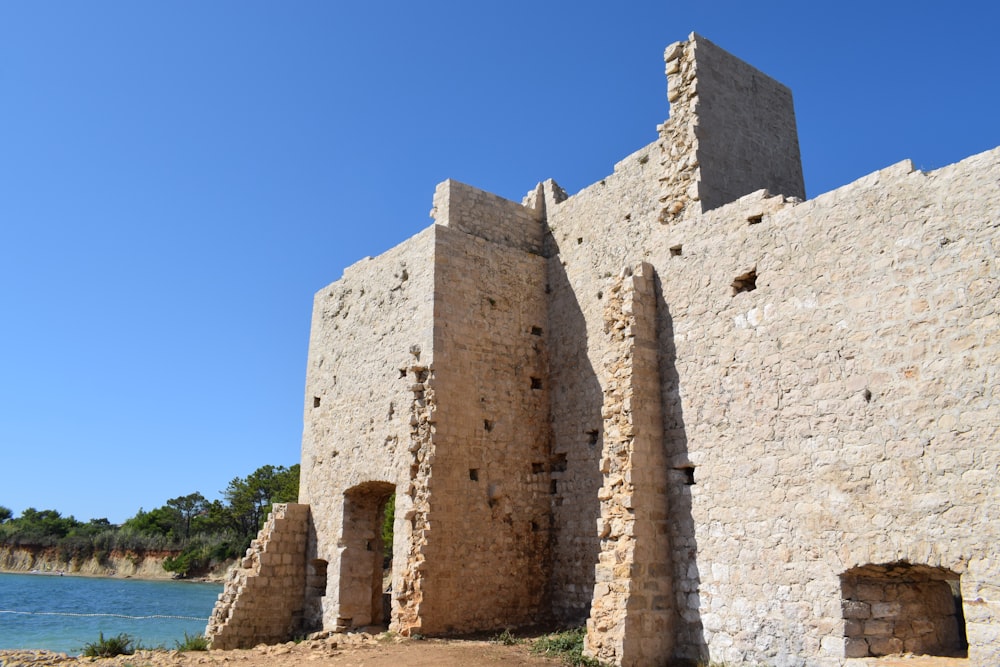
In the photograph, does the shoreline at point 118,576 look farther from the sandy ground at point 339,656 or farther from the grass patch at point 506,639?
the grass patch at point 506,639

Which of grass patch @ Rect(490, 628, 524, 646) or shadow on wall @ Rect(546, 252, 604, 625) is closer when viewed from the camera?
grass patch @ Rect(490, 628, 524, 646)

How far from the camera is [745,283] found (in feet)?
27.9

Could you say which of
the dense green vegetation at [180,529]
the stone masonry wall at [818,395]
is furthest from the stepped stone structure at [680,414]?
the dense green vegetation at [180,529]

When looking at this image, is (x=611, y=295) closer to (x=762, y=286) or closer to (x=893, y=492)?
(x=762, y=286)

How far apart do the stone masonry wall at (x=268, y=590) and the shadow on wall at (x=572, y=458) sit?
4529mm

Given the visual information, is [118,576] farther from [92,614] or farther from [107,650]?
[107,650]

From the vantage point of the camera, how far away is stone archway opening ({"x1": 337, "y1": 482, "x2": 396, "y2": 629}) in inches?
475

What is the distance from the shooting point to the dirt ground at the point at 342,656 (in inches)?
350

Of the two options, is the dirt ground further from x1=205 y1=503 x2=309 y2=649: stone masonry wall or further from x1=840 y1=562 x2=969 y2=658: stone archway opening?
x1=840 y1=562 x2=969 y2=658: stone archway opening

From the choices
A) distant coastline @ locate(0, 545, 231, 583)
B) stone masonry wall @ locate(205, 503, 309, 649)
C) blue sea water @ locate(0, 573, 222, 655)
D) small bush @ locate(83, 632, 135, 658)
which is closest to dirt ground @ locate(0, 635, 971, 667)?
small bush @ locate(83, 632, 135, 658)

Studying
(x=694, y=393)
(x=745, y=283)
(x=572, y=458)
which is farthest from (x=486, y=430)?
(x=745, y=283)

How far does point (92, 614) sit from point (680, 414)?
762 inches

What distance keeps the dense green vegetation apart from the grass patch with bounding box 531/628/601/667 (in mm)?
29298

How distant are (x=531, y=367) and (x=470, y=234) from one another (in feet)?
7.98
